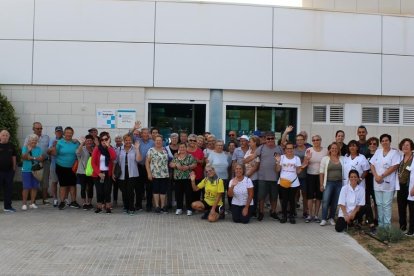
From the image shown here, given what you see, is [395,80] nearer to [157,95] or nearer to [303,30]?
[303,30]

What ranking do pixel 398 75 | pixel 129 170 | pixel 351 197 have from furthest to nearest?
pixel 398 75
pixel 129 170
pixel 351 197

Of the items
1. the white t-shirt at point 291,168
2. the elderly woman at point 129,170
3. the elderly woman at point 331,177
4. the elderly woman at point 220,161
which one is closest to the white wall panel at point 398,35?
the elderly woman at point 331,177

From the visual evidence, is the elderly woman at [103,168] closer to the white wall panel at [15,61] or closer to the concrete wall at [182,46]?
the concrete wall at [182,46]

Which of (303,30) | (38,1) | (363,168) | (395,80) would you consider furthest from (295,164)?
(38,1)

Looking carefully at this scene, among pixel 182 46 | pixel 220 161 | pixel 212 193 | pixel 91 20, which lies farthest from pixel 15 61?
pixel 212 193

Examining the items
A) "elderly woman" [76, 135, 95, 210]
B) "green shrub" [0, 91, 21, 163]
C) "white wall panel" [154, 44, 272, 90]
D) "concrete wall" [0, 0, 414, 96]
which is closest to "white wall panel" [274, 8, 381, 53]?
"concrete wall" [0, 0, 414, 96]

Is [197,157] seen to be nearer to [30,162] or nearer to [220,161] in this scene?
[220,161]

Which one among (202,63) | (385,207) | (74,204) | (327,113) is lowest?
(74,204)

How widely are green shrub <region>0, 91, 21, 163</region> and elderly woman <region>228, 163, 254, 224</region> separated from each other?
238 inches

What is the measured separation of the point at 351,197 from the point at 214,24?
6.52 metres

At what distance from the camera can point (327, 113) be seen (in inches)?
542

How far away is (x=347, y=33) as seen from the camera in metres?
13.4

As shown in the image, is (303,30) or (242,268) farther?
(303,30)

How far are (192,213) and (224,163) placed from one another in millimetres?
1300
